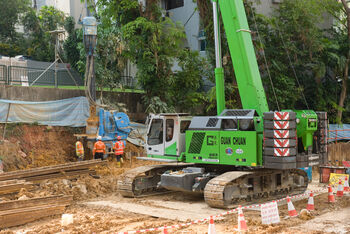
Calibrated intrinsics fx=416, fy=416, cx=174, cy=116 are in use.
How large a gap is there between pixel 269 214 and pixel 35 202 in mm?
6040

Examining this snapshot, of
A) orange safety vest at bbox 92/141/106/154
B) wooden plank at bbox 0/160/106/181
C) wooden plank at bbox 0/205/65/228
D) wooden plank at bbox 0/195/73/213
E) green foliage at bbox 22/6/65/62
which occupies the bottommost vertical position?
wooden plank at bbox 0/205/65/228

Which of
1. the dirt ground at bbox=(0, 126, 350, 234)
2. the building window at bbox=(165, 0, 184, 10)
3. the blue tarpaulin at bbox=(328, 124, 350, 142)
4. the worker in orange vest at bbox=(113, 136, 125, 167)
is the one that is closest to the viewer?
the dirt ground at bbox=(0, 126, 350, 234)

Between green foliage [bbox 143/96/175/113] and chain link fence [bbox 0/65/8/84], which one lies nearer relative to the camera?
chain link fence [bbox 0/65/8/84]

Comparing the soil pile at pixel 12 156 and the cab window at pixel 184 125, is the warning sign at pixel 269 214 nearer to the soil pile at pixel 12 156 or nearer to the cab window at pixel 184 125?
the cab window at pixel 184 125

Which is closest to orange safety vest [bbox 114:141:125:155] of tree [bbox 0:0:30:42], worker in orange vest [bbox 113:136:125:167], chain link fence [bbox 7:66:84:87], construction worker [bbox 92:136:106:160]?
worker in orange vest [bbox 113:136:125:167]

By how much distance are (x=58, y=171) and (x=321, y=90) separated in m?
19.4

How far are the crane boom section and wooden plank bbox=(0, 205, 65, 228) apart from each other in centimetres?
624

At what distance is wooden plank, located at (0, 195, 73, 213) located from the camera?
1048cm

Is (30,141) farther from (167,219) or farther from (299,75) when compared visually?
(299,75)

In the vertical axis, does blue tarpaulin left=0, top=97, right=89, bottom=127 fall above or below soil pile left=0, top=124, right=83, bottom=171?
above

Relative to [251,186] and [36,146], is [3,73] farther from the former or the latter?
[251,186]

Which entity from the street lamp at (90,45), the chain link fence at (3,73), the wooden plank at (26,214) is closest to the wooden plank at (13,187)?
the wooden plank at (26,214)

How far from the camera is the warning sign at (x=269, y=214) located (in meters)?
9.62

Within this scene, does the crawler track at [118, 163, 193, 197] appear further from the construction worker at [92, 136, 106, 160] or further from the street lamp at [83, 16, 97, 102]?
the street lamp at [83, 16, 97, 102]
